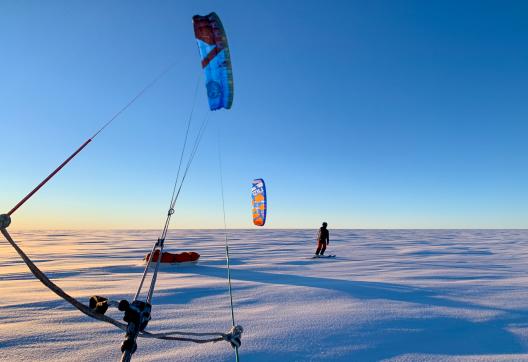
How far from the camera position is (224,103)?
20.2 ft

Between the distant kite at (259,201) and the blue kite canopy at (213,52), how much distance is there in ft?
39.6

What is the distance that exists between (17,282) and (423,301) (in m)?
7.99

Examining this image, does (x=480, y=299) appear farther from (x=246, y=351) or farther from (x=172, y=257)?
(x=172, y=257)

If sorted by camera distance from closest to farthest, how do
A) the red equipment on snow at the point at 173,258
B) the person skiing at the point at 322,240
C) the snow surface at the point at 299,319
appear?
the snow surface at the point at 299,319 → the red equipment on snow at the point at 173,258 → the person skiing at the point at 322,240

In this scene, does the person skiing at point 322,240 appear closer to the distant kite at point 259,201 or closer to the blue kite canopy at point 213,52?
the distant kite at point 259,201

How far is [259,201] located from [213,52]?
42.0 feet

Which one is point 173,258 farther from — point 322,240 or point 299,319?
point 322,240

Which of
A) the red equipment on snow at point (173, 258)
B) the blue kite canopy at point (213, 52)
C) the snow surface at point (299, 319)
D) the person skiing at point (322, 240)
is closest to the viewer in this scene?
the snow surface at point (299, 319)

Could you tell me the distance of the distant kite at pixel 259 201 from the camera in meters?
17.7

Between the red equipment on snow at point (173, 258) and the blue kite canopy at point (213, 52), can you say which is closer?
the blue kite canopy at point (213, 52)

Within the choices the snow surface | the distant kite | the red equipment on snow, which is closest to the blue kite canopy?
the snow surface

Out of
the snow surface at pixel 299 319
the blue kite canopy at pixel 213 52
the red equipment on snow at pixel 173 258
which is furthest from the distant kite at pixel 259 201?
the blue kite canopy at pixel 213 52

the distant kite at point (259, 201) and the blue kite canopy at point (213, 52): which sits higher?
the blue kite canopy at point (213, 52)

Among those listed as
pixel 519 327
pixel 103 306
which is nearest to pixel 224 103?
pixel 103 306
